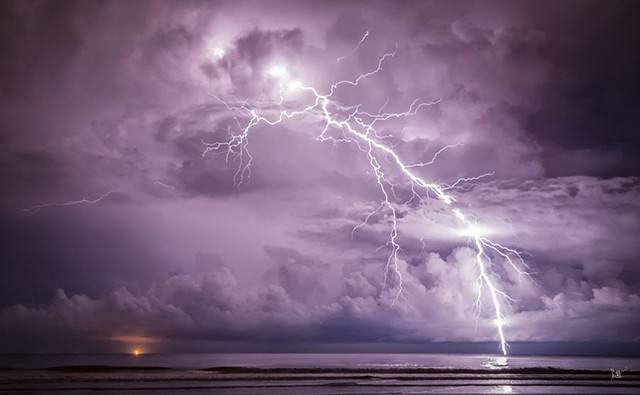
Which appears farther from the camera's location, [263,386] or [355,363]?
[355,363]

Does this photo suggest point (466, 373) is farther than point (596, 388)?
Yes

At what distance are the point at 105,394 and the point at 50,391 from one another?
4274mm

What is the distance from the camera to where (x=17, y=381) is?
36.2m

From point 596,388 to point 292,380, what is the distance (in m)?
20.8

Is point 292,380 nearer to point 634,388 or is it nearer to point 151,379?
point 151,379

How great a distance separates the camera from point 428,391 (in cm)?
2991

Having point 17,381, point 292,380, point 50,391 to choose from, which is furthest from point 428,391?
point 17,381

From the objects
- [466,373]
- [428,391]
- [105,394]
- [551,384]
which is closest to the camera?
[105,394]

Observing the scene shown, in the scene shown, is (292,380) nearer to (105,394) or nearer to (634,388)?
(105,394)

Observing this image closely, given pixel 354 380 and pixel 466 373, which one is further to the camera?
pixel 466 373

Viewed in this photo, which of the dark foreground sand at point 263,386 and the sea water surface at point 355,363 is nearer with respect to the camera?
the dark foreground sand at point 263,386

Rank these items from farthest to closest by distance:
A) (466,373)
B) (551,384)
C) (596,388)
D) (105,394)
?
1. (466,373)
2. (551,384)
3. (596,388)
4. (105,394)

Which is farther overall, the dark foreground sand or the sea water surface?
the sea water surface

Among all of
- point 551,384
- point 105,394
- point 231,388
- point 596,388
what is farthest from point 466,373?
point 105,394
